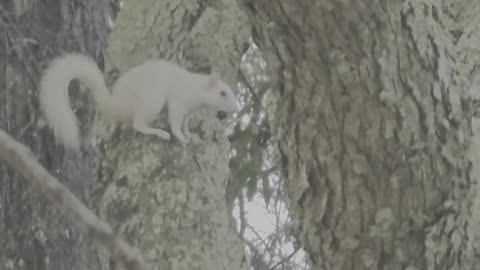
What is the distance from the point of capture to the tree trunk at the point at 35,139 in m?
1.69

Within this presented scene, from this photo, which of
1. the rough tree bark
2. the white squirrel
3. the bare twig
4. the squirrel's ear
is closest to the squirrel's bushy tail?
the white squirrel

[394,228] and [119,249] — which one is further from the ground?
[394,228]

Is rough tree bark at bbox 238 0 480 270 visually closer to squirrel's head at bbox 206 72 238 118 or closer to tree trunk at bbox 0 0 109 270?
squirrel's head at bbox 206 72 238 118

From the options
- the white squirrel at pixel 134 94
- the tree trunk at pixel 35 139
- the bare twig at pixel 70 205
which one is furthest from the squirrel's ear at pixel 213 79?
the bare twig at pixel 70 205

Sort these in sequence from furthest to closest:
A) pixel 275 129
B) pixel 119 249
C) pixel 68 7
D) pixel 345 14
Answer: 1. pixel 68 7
2. pixel 275 129
3. pixel 345 14
4. pixel 119 249

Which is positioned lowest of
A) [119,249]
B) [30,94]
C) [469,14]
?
[119,249]

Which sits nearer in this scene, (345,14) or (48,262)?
(345,14)

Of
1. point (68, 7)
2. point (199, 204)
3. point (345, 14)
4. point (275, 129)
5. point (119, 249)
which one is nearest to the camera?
point (119, 249)

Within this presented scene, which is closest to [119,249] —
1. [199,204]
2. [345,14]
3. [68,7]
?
A: [345,14]

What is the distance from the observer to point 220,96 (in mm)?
1750

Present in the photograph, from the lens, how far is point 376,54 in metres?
0.95

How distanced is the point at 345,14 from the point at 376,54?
2.0 inches

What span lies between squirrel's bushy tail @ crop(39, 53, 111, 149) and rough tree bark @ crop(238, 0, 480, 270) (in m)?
0.69

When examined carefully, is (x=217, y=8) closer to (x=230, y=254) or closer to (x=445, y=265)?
(x=230, y=254)
